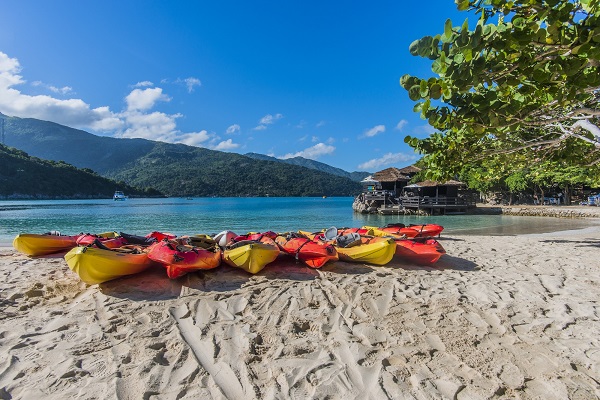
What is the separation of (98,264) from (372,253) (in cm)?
436

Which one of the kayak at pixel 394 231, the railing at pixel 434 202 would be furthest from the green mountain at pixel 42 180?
the kayak at pixel 394 231

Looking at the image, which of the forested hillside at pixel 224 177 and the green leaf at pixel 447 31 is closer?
the green leaf at pixel 447 31

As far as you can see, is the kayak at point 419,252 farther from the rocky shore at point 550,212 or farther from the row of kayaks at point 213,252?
the rocky shore at point 550,212

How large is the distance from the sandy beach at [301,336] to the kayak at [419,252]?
73 centimetres

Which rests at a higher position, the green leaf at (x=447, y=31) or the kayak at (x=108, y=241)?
the green leaf at (x=447, y=31)

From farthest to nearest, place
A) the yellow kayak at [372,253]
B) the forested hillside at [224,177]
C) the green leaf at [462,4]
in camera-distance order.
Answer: the forested hillside at [224,177] → the yellow kayak at [372,253] → the green leaf at [462,4]

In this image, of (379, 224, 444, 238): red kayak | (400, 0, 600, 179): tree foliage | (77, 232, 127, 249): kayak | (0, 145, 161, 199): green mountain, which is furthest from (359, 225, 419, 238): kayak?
(0, 145, 161, 199): green mountain

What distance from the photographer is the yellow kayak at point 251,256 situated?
16.8ft

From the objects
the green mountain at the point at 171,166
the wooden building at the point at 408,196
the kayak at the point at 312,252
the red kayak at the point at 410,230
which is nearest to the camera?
the kayak at the point at 312,252

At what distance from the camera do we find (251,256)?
5.12 metres

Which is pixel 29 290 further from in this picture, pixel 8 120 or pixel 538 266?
pixel 8 120

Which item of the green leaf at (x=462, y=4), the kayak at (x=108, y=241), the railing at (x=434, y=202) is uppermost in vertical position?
the green leaf at (x=462, y=4)

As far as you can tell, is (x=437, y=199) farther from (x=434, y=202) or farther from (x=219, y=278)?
(x=219, y=278)

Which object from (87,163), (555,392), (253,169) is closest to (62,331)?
(555,392)
